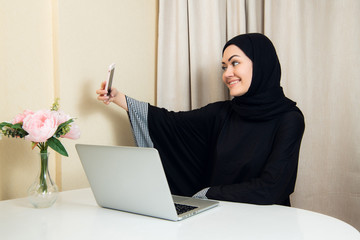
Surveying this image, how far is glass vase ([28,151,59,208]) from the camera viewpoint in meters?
1.11

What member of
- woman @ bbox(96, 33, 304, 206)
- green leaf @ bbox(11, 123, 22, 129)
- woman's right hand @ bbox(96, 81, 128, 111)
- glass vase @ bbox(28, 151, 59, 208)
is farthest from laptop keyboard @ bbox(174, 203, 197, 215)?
woman's right hand @ bbox(96, 81, 128, 111)

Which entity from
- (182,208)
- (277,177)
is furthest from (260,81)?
(182,208)

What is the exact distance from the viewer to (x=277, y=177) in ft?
4.34

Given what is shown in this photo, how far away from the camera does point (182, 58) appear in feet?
6.43

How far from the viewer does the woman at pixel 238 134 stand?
135cm

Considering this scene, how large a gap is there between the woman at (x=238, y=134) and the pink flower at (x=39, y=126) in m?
0.43

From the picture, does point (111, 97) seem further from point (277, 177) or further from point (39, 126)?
point (277, 177)

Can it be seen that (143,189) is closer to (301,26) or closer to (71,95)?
(71,95)

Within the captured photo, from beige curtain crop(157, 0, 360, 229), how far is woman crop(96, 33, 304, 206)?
179mm

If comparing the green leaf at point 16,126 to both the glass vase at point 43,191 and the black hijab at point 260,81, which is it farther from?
the black hijab at point 260,81

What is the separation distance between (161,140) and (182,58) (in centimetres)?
51

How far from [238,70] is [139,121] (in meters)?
0.52

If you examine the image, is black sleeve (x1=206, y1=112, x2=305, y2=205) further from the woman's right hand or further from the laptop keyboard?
the woman's right hand

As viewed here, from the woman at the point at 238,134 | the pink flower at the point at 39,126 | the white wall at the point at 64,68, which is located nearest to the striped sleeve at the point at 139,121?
the woman at the point at 238,134
